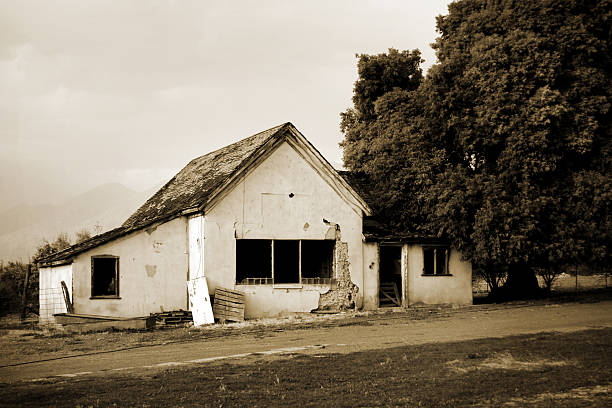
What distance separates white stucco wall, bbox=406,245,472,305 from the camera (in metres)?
28.2

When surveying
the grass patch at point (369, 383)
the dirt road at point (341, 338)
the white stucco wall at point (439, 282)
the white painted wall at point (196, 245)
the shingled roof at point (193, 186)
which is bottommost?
the dirt road at point (341, 338)

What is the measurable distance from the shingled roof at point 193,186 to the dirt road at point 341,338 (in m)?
7.27

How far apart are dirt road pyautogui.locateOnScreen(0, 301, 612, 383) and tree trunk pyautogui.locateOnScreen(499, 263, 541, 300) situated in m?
6.57

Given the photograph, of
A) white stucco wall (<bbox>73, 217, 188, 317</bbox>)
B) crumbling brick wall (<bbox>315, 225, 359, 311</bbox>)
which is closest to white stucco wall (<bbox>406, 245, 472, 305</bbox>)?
crumbling brick wall (<bbox>315, 225, 359, 311</bbox>)

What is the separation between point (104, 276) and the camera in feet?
87.1

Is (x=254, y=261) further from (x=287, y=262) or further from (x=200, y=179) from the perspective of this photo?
(x=200, y=179)

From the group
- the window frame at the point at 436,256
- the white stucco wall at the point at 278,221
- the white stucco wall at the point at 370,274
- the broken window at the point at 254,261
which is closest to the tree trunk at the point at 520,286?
the window frame at the point at 436,256

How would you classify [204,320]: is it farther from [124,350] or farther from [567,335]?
[567,335]

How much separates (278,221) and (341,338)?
8.46 meters

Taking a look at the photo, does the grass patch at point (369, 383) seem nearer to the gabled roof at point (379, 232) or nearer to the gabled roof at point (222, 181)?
the gabled roof at point (222, 181)

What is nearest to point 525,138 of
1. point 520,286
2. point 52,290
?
point 520,286

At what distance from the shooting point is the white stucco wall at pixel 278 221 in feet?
80.4

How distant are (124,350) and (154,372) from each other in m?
4.20

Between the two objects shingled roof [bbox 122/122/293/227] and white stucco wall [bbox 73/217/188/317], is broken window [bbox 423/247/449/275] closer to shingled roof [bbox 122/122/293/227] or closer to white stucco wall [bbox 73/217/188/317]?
shingled roof [bbox 122/122/293/227]
